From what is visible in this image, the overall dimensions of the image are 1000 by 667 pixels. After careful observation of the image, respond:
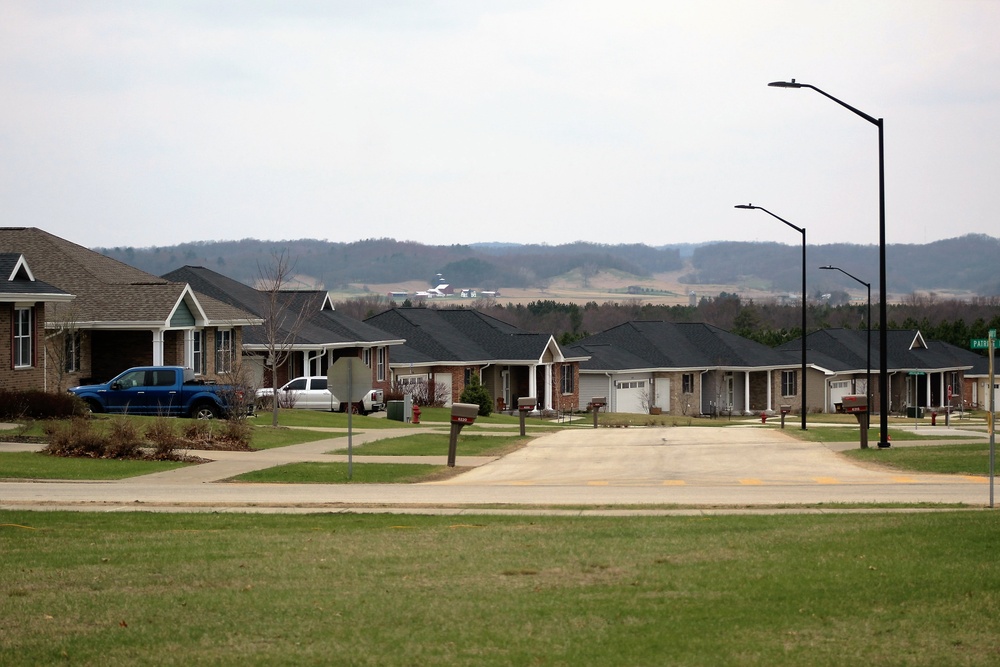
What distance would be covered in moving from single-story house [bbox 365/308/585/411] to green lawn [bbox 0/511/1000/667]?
49.5 meters

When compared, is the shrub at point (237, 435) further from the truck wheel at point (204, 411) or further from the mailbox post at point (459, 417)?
the truck wheel at point (204, 411)

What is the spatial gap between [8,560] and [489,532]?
16.8 ft

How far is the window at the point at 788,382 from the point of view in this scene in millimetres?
78562

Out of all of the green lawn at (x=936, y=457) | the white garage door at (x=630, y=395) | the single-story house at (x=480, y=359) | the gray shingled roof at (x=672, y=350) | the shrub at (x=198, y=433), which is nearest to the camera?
the green lawn at (x=936, y=457)

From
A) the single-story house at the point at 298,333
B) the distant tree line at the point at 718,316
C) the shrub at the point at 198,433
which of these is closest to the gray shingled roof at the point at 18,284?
the shrub at the point at 198,433

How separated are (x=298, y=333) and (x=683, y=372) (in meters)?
28.1

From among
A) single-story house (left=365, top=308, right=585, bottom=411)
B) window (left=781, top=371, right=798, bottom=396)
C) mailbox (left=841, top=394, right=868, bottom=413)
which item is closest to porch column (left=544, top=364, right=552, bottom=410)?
single-story house (left=365, top=308, right=585, bottom=411)

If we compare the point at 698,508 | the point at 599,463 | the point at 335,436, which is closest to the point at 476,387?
the point at 335,436

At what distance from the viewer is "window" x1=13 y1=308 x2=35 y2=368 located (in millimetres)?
36844

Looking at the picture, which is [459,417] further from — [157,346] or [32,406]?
[157,346]

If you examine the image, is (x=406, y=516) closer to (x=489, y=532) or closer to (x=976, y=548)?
(x=489, y=532)

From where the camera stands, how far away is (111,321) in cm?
4381

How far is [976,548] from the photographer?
444 inches

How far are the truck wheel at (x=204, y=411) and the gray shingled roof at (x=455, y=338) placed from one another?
25221 millimetres
